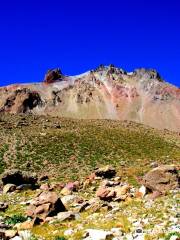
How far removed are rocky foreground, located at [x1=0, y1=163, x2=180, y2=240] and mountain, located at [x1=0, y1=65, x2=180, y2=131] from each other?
5544 inches

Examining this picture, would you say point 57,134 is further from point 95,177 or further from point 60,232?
point 60,232

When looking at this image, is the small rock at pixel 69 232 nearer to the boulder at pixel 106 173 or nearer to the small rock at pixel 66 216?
the small rock at pixel 66 216

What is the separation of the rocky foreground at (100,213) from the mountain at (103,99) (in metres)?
141

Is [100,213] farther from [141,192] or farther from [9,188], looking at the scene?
[9,188]

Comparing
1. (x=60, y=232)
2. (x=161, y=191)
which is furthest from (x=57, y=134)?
(x=60, y=232)

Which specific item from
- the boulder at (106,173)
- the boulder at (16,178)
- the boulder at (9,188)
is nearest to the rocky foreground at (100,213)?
the boulder at (9,188)

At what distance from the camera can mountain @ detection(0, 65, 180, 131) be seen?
175000 mm

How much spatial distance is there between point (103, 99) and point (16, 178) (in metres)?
145

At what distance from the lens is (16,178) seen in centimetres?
4038

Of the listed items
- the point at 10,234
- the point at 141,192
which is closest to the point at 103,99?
the point at 141,192

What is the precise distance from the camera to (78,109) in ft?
584

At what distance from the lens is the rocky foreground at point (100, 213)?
1776 centimetres

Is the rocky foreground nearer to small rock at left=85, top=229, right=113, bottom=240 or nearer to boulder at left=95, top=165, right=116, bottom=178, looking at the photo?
small rock at left=85, top=229, right=113, bottom=240

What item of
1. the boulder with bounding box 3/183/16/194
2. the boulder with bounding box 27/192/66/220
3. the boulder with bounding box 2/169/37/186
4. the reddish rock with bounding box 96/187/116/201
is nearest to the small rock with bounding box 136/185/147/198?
the reddish rock with bounding box 96/187/116/201
